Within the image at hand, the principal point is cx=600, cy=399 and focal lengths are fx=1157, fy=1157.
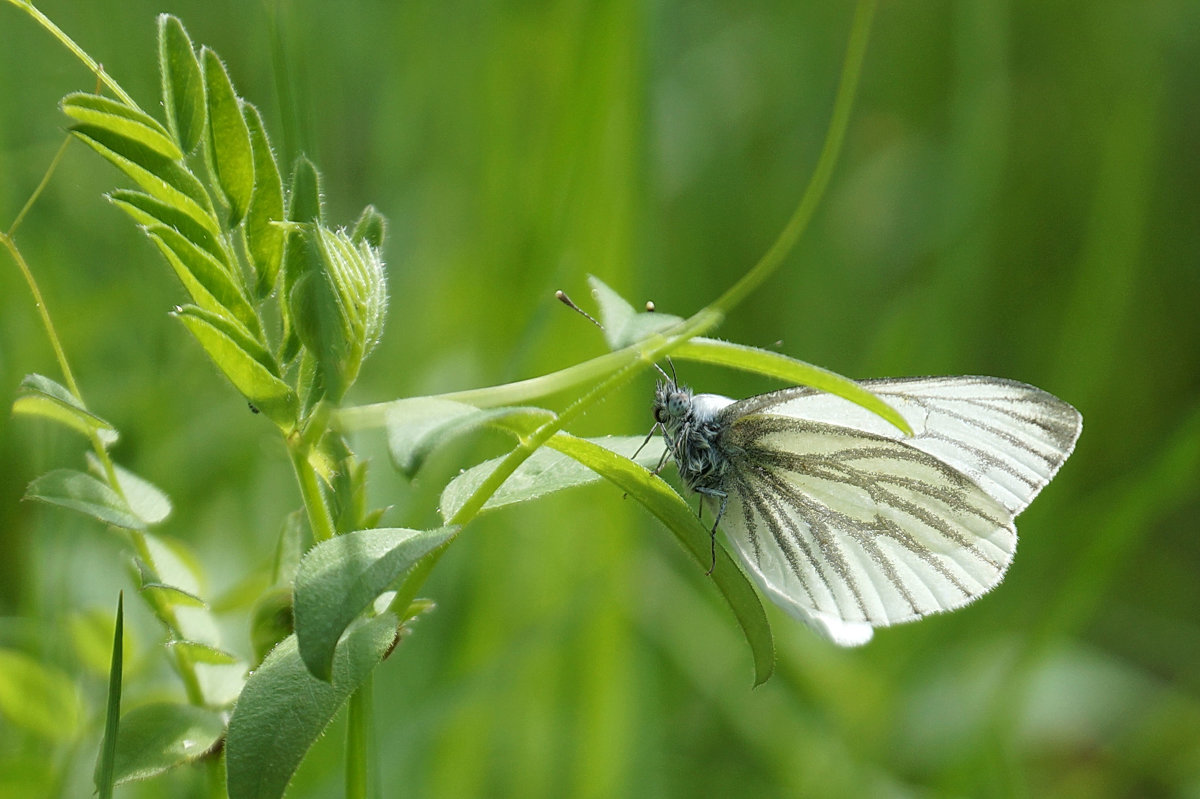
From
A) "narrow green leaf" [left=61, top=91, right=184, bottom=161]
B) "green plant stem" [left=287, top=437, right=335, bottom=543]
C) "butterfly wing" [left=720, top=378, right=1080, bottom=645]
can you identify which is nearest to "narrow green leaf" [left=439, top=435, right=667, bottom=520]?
"green plant stem" [left=287, top=437, right=335, bottom=543]

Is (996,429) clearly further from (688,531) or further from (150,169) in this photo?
(150,169)

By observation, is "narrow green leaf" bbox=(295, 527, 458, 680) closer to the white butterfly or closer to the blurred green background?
the blurred green background

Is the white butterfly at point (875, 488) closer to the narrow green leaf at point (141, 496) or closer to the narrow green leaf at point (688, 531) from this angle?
the narrow green leaf at point (688, 531)

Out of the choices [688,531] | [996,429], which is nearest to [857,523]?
[996,429]

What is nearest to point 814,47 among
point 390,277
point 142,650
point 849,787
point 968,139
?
point 968,139

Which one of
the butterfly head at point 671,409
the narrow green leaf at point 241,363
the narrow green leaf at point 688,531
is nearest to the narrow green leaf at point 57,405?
the narrow green leaf at point 241,363

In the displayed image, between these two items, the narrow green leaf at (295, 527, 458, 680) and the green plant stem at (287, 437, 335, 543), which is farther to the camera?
the green plant stem at (287, 437, 335, 543)
